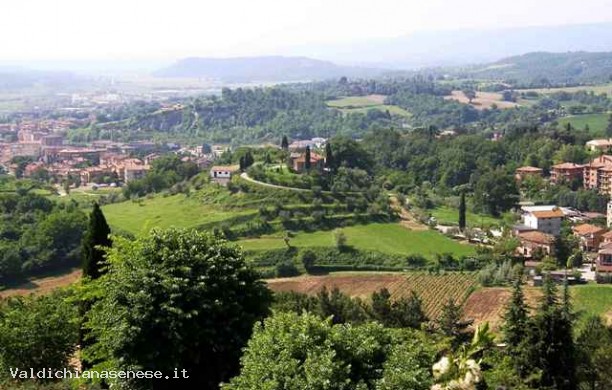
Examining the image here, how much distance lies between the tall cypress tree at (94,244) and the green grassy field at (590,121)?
72.1 metres

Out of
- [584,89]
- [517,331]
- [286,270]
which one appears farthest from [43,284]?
[584,89]

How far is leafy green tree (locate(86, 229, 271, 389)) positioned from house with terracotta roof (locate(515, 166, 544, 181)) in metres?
43.9

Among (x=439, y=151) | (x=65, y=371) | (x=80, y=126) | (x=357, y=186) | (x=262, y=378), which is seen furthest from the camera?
(x=80, y=126)

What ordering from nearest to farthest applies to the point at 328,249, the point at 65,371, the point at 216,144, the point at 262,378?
the point at 262,378, the point at 65,371, the point at 328,249, the point at 216,144

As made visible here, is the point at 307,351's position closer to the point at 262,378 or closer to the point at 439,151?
the point at 262,378

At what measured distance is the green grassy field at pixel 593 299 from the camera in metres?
26.4

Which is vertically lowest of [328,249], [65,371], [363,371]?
[328,249]

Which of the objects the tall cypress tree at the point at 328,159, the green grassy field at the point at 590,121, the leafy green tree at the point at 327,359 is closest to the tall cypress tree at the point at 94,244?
the leafy green tree at the point at 327,359

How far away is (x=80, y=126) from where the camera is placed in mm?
105125

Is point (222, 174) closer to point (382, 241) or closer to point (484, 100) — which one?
point (382, 241)

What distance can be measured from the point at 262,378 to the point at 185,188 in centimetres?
3819

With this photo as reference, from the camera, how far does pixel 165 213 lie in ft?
132

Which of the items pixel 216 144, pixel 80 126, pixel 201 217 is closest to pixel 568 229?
pixel 201 217

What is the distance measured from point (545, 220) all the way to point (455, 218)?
589 centimetres
